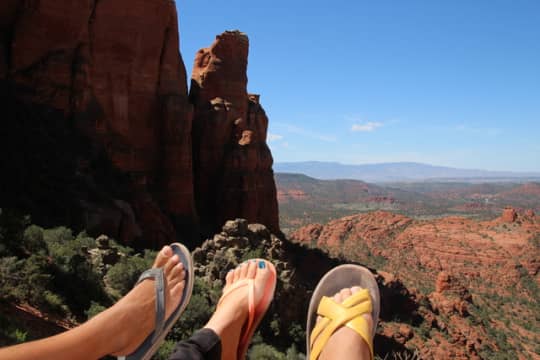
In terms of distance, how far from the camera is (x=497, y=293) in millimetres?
36656

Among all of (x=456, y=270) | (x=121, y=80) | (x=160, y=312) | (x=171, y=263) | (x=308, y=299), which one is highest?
(x=121, y=80)

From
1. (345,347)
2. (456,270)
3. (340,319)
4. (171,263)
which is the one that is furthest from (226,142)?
(456,270)

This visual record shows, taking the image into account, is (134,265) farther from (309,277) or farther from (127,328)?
(309,277)

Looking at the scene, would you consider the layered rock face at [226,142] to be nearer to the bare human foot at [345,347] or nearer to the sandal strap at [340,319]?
the sandal strap at [340,319]

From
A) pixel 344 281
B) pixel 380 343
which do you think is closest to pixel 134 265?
pixel 344 281

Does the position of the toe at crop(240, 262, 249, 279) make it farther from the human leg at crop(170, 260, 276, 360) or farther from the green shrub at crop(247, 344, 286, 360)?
the green shrub at crop(247, 344, 286, 360)

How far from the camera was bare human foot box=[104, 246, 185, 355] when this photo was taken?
311cm

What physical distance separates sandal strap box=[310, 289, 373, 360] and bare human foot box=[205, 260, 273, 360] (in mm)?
665

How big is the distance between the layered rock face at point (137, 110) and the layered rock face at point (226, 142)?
0.07 metres

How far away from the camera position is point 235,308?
3836 millimetres

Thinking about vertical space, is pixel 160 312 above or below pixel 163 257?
below

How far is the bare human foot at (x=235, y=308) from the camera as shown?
344cm

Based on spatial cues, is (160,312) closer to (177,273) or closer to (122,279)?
(177,273)

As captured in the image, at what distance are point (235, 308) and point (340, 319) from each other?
98cm
